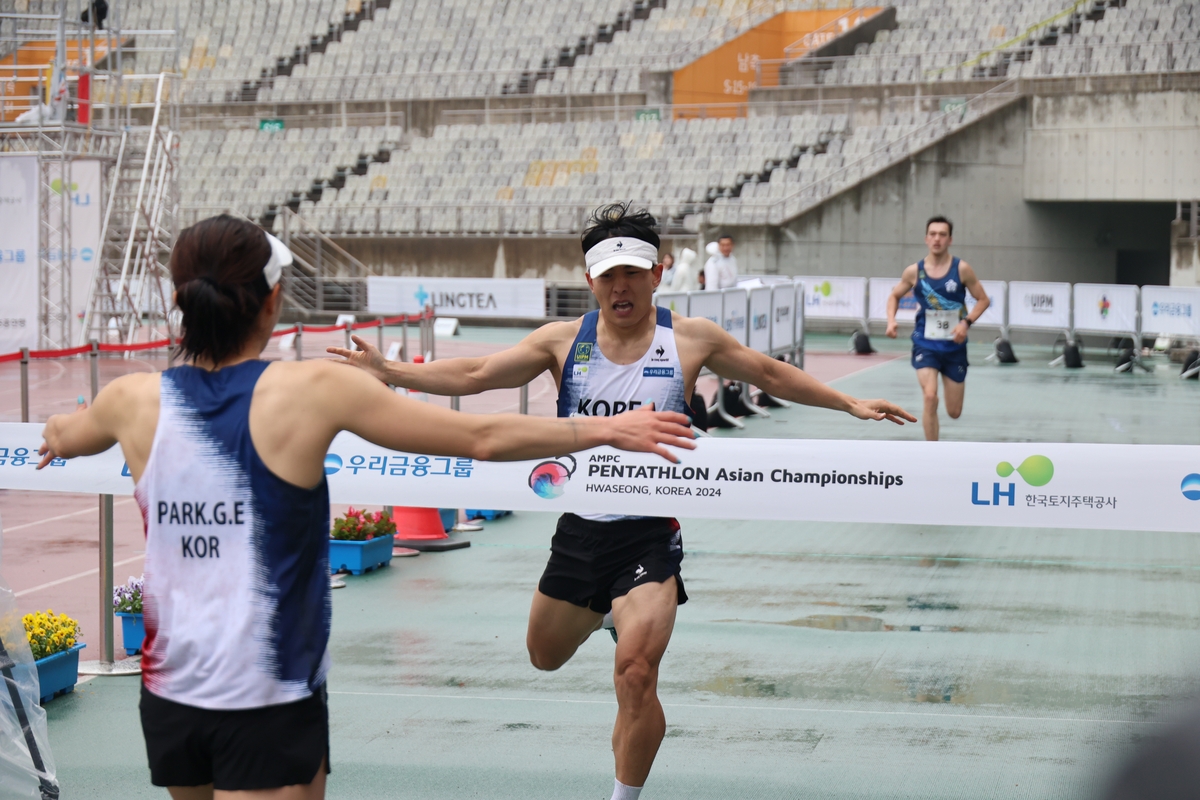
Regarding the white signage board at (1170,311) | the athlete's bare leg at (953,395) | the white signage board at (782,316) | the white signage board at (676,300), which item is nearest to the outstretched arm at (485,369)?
the athlete's bare leg at (953,395)

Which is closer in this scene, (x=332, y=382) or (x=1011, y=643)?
(x=332, y=382)

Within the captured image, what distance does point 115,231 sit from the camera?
26906 millimetres

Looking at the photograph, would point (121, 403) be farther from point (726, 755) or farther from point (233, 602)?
point (726, 755)

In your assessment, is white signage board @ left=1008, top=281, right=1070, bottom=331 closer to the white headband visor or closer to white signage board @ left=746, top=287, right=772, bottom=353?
white signage board @ left=746, top=287, right=772, bottom=353

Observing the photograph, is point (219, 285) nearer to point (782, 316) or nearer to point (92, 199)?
point (782, 316)

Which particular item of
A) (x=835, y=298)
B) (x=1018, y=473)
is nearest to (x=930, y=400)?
(x=1018, y=473)

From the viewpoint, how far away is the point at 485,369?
530 centimetres

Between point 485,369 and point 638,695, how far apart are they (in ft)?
4.44

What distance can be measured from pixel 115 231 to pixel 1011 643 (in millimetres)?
22832

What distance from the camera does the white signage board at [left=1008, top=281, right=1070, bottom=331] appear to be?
85.3ft

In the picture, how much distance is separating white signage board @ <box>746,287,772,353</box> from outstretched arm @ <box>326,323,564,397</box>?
41.3ft

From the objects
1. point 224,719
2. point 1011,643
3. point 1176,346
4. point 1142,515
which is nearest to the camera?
point 224,719

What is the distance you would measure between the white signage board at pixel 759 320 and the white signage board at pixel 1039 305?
30.5 feet

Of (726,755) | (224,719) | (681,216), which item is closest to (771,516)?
(726,755)
